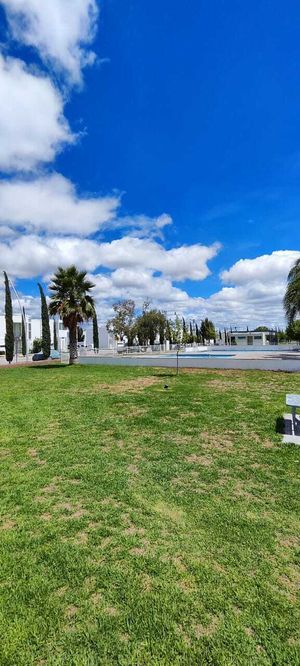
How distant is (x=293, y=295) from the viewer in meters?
21.7

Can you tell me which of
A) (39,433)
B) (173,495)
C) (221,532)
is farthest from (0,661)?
(39,433)

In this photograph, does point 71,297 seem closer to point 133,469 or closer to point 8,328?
point 8,328

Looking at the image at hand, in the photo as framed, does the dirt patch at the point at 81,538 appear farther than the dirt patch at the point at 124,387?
No

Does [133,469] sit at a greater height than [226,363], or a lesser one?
lesser

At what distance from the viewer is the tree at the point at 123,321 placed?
5784 cm

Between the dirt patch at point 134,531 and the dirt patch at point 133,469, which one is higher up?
the dirt patch at point 133,469

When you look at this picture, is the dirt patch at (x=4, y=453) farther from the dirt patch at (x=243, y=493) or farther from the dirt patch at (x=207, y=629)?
the dirt patch at (x=207, y=629)

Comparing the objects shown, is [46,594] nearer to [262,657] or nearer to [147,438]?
[262,657]

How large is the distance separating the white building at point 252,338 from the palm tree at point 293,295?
56073 mm

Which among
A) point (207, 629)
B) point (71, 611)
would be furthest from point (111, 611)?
point (207, 629)

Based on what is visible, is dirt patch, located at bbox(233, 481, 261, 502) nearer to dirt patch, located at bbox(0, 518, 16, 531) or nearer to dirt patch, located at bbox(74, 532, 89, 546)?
dirt patch, located at bbox(74, 532, 89, 546)

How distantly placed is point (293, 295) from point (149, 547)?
70.3ft

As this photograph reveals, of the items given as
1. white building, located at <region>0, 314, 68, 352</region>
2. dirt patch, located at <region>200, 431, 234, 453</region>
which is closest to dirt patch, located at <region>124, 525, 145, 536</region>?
dirt patch, located at <region>200, 431, 234, 453</region>

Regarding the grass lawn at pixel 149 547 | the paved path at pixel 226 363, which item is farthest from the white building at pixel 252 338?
the grass lawn at pixel 149 547
